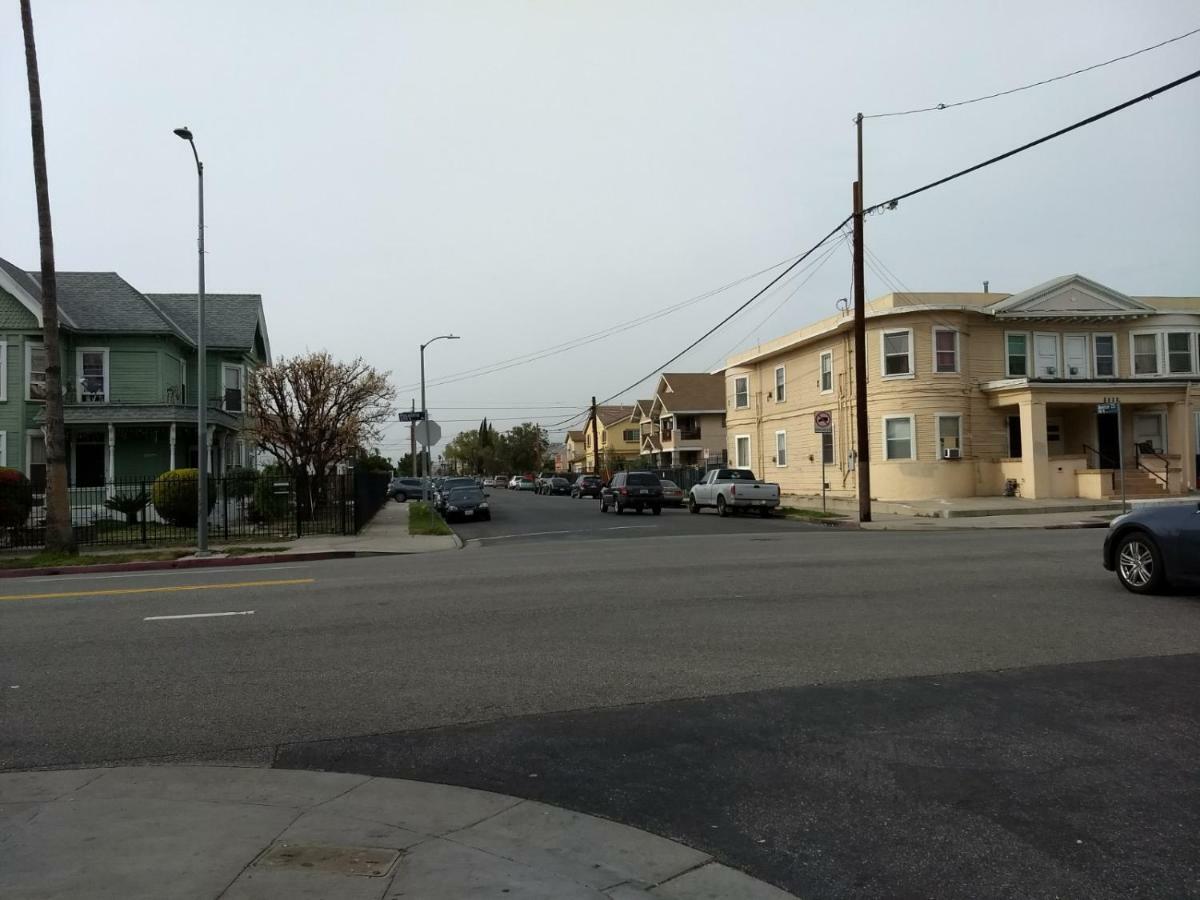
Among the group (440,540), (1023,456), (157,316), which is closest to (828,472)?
Result: (1023,456)

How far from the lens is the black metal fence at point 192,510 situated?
2155 cm

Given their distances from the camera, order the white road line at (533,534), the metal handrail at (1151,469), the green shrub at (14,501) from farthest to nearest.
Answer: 1. the metal handrail at (1151,469)
2. the white road line at (533,534)
3. the green shrub at (14,501)

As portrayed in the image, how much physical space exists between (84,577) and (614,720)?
13.8m

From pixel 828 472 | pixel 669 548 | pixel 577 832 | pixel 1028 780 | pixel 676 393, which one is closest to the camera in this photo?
pixel 577 832

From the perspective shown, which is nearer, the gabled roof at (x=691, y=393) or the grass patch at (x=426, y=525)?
the grass patch at (x=426, y=525)

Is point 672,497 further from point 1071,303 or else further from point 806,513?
point 1071,303

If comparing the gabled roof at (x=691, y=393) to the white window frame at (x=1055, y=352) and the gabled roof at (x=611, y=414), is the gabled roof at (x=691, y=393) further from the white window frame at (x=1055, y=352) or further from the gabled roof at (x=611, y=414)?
the white window frame at (x=1055, y=352)

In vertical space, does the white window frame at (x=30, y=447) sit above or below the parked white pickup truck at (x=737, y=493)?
above

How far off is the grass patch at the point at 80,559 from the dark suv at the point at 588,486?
127 ft

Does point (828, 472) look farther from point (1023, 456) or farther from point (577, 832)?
point (577, 832)

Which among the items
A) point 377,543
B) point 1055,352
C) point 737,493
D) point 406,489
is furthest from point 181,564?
point 406,489

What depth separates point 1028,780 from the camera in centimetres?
479

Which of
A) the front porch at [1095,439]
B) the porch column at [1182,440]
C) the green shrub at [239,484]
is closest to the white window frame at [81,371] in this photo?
the green shrub at [239,484]

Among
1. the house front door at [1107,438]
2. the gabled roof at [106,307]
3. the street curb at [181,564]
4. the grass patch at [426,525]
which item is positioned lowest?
the street curb at [181,564]
